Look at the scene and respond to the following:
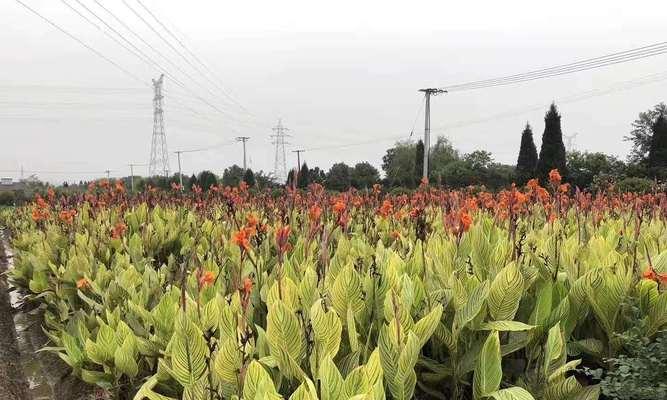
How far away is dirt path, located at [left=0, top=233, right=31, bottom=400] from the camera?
3308 mm

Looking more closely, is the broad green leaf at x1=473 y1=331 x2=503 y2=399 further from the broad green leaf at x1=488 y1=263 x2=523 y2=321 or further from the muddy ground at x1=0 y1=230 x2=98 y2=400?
the muddy ground at x1=0 y1=230 x2=98 y2=400

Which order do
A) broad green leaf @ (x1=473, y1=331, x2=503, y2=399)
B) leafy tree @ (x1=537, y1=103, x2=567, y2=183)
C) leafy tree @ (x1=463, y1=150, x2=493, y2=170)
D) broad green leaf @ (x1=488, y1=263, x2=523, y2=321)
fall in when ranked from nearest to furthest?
broad green leaf @ (x1=473, y1=331, x2=503, y2=399) → broad green leaf @ (x1=488, y1=263, x2=523, y2=321) → leafy tree @ (x1=537, y1=103, x2=567, y2=183) → leafy tree @ (x1=463, y1=150, x2=493, y2=170)

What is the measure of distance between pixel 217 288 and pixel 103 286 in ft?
4.21

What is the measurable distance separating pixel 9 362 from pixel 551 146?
25454mm

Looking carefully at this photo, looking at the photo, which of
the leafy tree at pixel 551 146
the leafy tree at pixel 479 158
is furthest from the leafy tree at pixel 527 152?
the leafy tree at pixel 479 158

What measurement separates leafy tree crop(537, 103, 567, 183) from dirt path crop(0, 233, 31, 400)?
23036mm

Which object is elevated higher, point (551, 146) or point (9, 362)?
point (551, 146)

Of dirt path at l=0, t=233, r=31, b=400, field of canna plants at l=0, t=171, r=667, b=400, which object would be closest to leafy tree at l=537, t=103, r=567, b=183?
dirt path at l=0, t=233, r=31, b=400

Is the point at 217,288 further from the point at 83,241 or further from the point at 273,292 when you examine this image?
the point at 83,241

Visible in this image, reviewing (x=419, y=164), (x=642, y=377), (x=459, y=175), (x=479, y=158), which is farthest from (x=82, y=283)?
(x=479, y=158)

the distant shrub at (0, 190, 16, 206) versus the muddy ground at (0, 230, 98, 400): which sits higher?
the distant shrub at (0, 190, 16, 206)

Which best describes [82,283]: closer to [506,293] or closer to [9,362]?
[9,362]

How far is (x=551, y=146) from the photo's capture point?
26.0 m

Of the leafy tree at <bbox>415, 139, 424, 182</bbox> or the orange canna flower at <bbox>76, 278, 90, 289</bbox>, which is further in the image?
the leafy tree at <bbox>415, 139, 424, 182</bbox>
